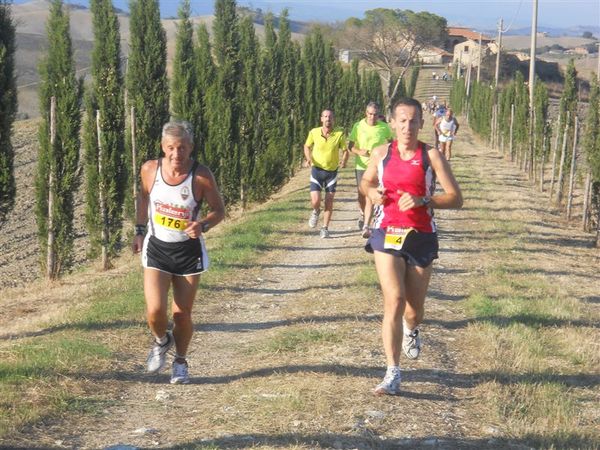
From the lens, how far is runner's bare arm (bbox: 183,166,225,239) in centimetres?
674

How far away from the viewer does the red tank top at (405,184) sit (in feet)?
21.8

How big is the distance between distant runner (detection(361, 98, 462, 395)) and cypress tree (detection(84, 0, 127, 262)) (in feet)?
34.4

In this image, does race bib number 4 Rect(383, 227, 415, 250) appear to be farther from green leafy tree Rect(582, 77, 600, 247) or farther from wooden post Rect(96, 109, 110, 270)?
green leafy tree Rect(582, 77, 600, 247)

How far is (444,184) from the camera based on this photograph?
6.61 meters

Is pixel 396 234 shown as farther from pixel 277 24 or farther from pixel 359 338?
pixel 277 24

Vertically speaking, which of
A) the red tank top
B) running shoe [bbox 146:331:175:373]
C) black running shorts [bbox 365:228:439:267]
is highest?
the red tank top

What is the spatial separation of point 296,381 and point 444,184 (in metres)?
1.77

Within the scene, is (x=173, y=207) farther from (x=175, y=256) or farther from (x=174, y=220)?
(x=175, y=256)

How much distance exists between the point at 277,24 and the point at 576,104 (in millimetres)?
11501

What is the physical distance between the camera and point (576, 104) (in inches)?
987

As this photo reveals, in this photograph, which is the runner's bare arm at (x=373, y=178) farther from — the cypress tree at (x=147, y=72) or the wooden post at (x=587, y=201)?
the wooden post at (x=587, y=201)

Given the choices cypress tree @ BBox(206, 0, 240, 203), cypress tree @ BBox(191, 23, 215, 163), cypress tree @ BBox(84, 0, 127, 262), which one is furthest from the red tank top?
cypress tree @ BBox(206, 0, 240, 203)

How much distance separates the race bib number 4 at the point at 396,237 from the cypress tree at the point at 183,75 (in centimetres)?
1342

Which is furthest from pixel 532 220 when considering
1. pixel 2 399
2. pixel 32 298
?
pixel 2 399
